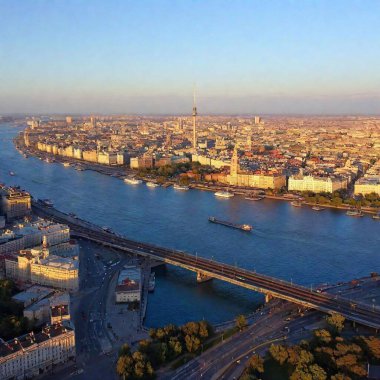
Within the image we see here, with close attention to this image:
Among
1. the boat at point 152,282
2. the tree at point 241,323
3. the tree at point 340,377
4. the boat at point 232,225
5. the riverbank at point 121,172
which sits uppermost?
the tree at point 340,377

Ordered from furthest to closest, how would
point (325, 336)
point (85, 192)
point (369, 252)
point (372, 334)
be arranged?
point (85, 192), point (369, 252), point (372, 334), point (325, 336)

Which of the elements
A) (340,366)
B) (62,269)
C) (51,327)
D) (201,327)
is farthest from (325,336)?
(62,269)

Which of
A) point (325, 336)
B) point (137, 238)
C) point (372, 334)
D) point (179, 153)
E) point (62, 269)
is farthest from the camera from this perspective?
point (179, 153)

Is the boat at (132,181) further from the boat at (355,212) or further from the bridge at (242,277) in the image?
the boat at (355,212)

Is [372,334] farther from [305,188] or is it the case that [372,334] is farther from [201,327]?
[305,188]

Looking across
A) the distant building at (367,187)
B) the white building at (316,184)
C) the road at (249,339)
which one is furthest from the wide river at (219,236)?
the distant building at (367,187)
